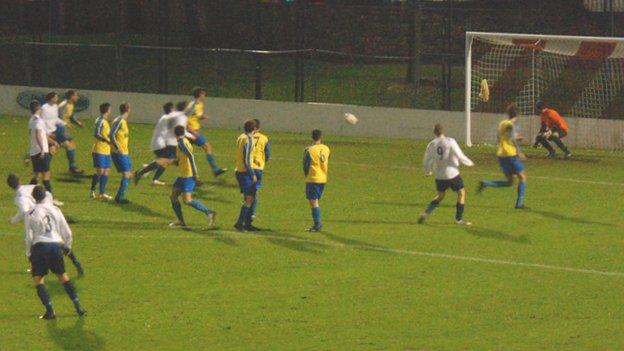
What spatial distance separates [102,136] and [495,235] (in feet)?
28.5

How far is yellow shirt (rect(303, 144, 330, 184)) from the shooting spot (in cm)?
2447

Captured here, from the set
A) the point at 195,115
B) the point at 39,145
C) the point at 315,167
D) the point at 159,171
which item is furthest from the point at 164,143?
the point at 315,167

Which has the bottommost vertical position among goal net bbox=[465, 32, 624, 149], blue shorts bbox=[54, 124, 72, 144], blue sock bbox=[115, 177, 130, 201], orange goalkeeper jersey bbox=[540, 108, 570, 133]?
blue sock bbox=[115, 177, 130, 201]

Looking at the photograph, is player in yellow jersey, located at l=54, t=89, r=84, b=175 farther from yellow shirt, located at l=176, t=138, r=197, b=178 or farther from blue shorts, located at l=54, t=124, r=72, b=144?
yellow shirt, located at l=176, t=138, r=197, b=178

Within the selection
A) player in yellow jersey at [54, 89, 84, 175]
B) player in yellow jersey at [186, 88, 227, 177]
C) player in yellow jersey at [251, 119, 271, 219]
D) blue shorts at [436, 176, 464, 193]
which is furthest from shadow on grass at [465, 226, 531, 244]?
player in yellow jersey at [54, 89, 84, 175]

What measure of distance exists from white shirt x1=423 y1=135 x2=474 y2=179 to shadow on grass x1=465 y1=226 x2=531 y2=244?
112cm

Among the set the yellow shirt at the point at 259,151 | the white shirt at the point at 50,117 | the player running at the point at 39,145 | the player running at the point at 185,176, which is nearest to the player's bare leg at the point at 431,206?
the yellow shirt at the point at 259,151

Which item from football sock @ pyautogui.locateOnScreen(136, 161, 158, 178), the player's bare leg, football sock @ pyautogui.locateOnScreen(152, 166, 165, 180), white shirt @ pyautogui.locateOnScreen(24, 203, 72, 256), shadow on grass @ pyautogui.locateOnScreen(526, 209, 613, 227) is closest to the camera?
white shirt @ pyautogui.locateOnScreen(24, 203, 72, 256)

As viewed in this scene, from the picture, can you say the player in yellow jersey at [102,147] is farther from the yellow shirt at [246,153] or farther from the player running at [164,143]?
the yellow shirt at [246,153]

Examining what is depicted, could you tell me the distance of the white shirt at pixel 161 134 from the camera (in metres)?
29.6

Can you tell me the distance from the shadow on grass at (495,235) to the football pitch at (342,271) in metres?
0.04

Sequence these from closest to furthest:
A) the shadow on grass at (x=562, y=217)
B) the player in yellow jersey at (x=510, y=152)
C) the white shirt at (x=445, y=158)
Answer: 1. the white shirt at (x=445, y=158)
2. the shadow on grass at (x=562, y=217)
3. the player in yellow jersey at (x=510, y=152)

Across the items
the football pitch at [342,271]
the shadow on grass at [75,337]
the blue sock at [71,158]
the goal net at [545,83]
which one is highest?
the goal net at [545,83]

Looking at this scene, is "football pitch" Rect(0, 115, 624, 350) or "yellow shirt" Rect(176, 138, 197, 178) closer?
"football pitch" Rect(0, 115, 624, 350)
